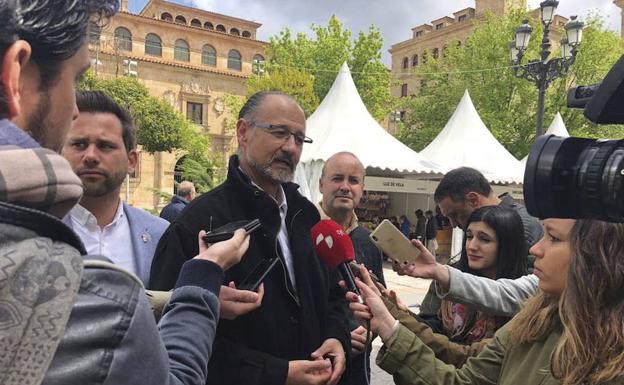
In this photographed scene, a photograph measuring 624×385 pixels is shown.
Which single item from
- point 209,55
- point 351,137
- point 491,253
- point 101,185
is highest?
point 209,55

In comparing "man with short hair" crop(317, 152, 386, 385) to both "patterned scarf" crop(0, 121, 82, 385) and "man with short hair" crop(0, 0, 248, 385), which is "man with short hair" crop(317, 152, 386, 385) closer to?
"man with short hair" crop(0, 0, 248, 385)

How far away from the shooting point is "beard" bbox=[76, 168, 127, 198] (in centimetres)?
223

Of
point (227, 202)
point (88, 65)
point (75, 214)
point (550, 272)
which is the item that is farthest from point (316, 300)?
point (88, 65)

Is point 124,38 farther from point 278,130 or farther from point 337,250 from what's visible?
point 337,250

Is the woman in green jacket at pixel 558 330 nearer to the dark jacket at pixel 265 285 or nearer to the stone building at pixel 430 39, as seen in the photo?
the dark jacket at pixel 265 285

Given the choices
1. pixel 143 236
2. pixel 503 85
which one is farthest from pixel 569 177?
pixel 503 85

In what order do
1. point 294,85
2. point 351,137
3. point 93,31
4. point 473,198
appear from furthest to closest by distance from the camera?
point 294,85 → point 351,137 → point 473,198 → point 93,31

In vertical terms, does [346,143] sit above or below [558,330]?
above

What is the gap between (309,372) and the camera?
1962 millimetres

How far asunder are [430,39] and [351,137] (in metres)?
40.7

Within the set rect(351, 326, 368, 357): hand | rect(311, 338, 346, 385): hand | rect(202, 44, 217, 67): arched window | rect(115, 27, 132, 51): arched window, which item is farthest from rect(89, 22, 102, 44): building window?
rect(202, 44, 217, 67): arched window

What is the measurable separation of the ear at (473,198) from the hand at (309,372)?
2048mm

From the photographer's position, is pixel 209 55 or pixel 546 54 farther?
pixel 209 55

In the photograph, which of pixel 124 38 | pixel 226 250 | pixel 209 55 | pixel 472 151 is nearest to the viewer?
pixel 226 250
